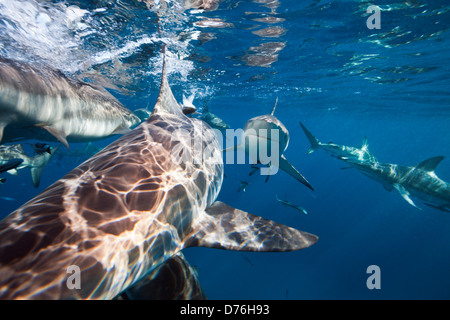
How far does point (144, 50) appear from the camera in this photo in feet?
42.7

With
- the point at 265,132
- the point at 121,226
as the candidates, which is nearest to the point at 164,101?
the point at 265,132

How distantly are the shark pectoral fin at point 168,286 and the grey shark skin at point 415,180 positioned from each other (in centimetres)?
1017

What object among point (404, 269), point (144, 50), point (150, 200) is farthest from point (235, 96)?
point (404, 269)

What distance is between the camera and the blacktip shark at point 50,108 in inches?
156

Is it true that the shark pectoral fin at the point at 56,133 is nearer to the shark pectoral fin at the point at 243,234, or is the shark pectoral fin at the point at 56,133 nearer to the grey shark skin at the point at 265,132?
the shark pectoral fin at the point at 243,234

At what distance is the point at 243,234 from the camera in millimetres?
2949

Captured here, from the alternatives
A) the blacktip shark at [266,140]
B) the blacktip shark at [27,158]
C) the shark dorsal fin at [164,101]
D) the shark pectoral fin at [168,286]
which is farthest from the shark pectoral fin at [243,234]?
the blacktip shark at [27,158]

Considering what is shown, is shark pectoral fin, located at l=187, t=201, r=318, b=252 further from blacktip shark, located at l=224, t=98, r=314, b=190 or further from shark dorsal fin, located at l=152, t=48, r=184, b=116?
blacktip shark, located at l=224, t=98, r=314, b=190

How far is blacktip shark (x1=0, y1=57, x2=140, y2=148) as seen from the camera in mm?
3959

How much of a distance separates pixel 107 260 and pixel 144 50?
13971mm

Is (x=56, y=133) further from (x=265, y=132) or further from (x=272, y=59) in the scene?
(x=272, y=59)

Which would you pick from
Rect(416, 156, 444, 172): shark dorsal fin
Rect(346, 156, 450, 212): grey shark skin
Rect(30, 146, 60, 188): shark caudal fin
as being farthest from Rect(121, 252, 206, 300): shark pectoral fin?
Rect(416, 156, 444, 172): shark dorsal fin

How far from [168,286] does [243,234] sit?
3.69 feet

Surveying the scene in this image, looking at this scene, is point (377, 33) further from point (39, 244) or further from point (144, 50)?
Result: point (39, 244)
